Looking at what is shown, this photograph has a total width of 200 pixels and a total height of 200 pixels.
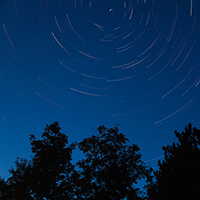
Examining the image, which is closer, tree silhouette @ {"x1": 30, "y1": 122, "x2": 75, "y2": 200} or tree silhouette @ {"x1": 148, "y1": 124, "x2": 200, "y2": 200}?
tree silhouette @ {"x1": 148, "y1": 124, "x2": 200, "y2": 200}

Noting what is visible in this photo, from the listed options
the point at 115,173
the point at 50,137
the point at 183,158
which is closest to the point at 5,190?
the point at 50,137

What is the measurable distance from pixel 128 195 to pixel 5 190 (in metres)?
14.1

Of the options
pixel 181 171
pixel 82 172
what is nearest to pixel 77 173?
pixel 82 172

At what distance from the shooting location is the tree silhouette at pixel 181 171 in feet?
33.3

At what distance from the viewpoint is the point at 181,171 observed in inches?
426

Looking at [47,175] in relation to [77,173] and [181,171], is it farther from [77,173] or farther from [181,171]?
[181,171]

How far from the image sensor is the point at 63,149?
18719 mm

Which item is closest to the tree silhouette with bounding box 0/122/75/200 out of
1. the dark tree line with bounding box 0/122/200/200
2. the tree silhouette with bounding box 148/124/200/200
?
the dark tree line with bounding box 0/122/200/200

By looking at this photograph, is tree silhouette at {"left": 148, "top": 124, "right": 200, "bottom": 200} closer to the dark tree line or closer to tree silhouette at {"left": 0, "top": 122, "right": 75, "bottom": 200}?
the dark tree line

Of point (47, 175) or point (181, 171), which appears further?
point (47, 175)

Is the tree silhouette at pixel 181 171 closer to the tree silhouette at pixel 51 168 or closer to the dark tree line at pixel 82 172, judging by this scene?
the dark tree line at pixel 82 172

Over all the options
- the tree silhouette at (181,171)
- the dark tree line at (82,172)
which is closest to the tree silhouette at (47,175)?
the dark tree line at (82,172)

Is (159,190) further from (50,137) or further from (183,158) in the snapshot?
(50,137)

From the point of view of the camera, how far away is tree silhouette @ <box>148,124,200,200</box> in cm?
1014
